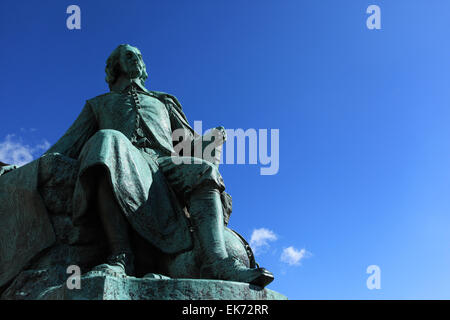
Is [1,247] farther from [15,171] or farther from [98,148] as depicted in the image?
[98,148]

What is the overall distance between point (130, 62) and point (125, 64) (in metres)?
0.06

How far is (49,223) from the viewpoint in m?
4.62

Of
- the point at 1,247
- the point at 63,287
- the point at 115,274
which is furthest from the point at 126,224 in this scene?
the point at 1,247

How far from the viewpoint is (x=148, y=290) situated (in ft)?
11.7

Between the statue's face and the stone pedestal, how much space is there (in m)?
3.07

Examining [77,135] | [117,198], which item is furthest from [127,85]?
[117,198]

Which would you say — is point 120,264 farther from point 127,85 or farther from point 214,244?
point 127,85

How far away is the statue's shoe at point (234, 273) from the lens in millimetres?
3822

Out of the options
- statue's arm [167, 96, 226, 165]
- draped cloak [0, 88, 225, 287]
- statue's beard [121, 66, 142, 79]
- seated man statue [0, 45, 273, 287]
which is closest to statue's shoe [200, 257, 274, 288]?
seated man statue [0, 45, 273, 287]

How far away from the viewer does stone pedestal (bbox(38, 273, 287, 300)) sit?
3.43 m

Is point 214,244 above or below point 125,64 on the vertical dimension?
below

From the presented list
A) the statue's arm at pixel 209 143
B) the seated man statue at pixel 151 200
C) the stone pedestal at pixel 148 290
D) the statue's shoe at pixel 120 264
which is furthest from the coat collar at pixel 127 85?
the stone pedestal at pixel 148 290
